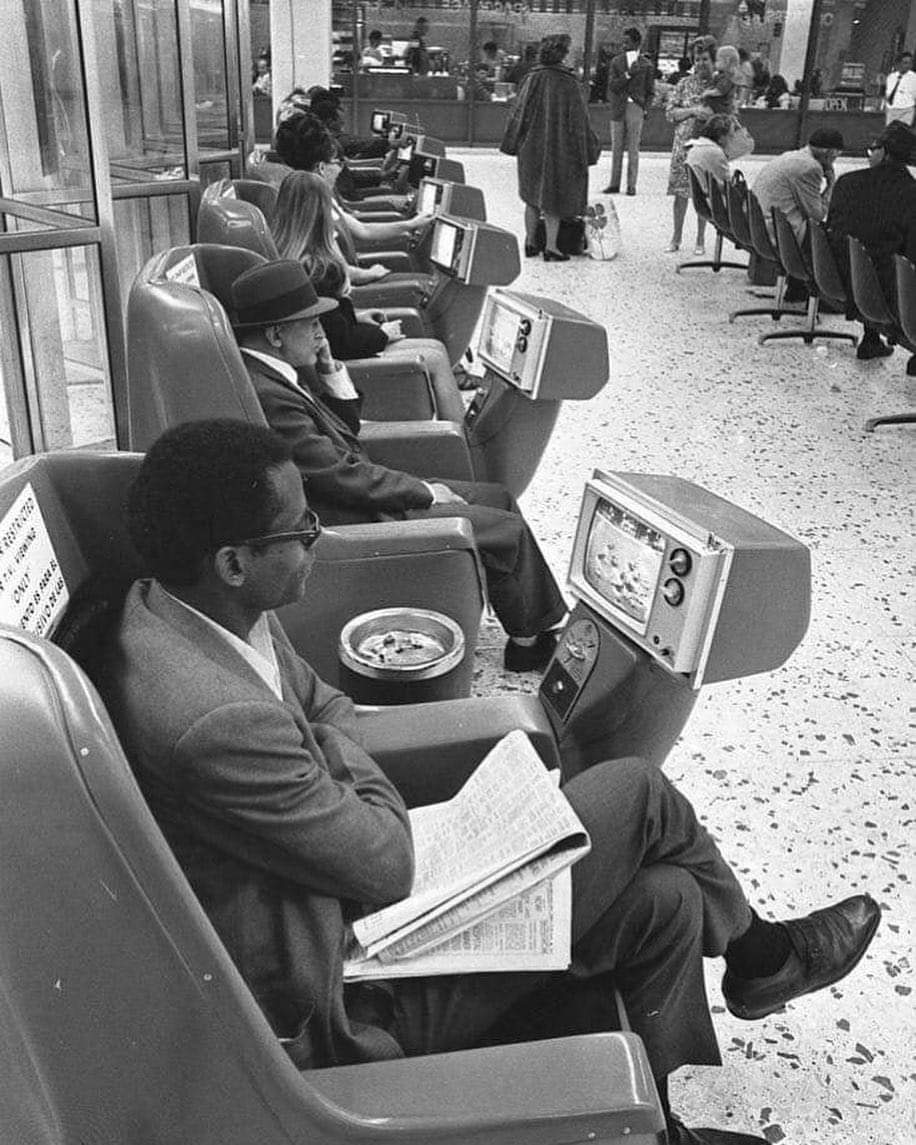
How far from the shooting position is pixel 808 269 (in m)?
5.95

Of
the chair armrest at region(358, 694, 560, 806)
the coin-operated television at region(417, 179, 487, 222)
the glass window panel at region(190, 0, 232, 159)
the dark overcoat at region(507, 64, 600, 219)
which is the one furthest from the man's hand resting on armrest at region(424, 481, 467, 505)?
the dark overcoat at region(507, 64, 600, 219)

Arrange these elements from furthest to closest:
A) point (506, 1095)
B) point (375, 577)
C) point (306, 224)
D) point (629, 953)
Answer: point (306, 224), point (375, 577), point (629, 953), point (506, 1095)

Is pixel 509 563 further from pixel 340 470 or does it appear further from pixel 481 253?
pixel 481 253

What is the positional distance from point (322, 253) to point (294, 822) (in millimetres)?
2894

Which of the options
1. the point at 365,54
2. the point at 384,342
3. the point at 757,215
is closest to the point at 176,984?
the point at 384,342

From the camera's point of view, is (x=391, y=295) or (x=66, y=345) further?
(x=391, y=295)

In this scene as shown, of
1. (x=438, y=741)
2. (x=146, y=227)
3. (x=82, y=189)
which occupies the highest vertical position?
(x=82, y=189)

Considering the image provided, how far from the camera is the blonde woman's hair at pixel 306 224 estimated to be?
3.70 metres

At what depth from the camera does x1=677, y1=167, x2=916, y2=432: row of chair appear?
483 centimetres

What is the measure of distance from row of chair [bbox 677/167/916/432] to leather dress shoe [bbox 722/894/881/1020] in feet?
11.0

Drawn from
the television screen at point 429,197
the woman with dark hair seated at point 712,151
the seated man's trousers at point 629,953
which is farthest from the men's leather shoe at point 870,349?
the seated man's trousers at point 629,953

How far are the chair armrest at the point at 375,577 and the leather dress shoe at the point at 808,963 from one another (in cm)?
77

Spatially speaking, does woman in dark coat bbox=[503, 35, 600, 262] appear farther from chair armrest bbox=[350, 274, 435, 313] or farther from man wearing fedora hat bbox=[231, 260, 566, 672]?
man wearing fedora hat bbox=[231, 260, 566, 672]

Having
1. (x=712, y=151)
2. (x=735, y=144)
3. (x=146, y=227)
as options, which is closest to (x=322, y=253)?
(x=146, y=227)
